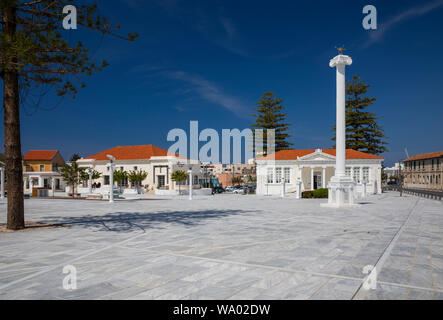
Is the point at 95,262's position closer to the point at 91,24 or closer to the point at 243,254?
the point at 243,254

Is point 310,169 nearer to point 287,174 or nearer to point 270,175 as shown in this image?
point 287,174

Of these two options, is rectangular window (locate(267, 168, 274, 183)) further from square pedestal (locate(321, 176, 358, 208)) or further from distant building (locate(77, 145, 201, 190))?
square pedestal (locate(321, 176, 358, 208))

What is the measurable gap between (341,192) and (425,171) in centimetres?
6700

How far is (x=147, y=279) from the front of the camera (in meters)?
5.01

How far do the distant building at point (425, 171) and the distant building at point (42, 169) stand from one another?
75967 mm

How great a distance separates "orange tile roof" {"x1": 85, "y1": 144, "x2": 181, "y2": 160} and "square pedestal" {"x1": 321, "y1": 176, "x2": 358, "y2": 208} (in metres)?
34.1

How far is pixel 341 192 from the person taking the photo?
742 inches

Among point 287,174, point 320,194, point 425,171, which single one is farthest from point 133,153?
point 425,171

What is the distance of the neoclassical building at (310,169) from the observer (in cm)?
3581

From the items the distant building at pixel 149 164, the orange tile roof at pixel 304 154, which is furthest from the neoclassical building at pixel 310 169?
the distant building at pixel 149 164

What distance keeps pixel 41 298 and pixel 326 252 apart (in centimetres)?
549

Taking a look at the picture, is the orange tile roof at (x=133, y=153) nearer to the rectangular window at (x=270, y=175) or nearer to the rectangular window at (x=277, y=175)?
the rectangular window at (x=270, y=175)
